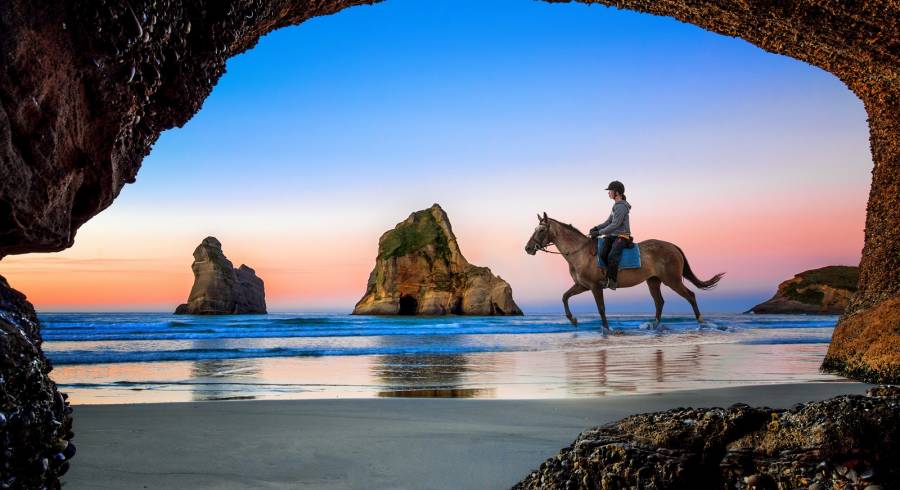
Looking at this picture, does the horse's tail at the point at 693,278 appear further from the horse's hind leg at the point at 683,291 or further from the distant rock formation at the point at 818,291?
the distant rock formation at the point at 818,291

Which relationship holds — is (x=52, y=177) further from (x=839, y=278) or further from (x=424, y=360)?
→ (x=839, y=278)

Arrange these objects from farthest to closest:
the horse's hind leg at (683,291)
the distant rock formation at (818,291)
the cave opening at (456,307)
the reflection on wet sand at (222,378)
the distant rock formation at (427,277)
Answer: the cave opening at (456,307) < the distant rock formation at (427,277) < the distant rock formation at (818,291) < the horse's hind leg at (683,291) < the reflection on wet sand at (222,378)

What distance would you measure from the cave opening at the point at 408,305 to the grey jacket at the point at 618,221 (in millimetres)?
26873

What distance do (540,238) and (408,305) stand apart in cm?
2658

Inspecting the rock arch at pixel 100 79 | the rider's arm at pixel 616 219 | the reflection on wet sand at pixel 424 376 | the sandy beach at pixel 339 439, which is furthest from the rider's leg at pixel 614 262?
the rock arch at pixel 100 79

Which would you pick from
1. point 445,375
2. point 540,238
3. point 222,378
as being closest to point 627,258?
point 540,238

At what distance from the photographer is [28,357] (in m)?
1.16

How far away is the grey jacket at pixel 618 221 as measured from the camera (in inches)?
434

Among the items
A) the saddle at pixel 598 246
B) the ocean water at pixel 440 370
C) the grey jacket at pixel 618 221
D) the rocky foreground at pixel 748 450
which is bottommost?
the ocean water at pixel 440 370

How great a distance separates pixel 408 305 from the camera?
38.0 m

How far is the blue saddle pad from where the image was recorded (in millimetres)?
11750

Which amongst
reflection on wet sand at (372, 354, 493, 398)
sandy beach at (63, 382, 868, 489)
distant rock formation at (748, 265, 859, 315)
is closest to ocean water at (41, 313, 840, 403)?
reflection on wet sand at (372, 354, 493, 398)

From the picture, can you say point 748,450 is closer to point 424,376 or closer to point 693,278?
point 424,376

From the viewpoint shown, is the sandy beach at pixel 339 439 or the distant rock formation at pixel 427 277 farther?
the distant rock formation at pixel 427 277
